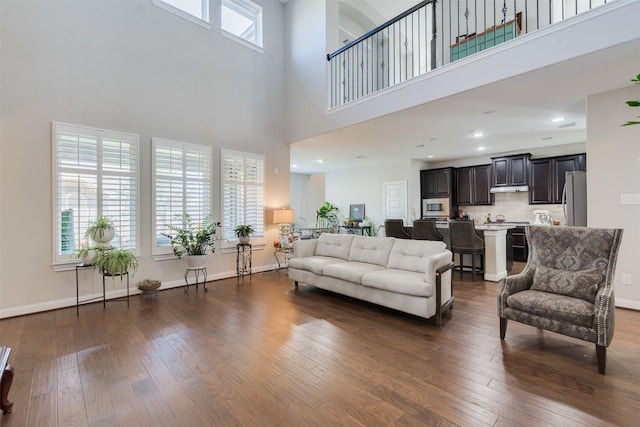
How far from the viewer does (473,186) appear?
7867mm

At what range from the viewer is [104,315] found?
141 inches

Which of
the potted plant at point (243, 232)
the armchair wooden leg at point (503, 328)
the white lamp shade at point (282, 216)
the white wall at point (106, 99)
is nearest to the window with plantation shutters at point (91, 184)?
the white wall at point (106, 99)

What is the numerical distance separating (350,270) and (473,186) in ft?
18.9

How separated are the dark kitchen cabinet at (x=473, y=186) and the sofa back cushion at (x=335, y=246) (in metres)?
4.96

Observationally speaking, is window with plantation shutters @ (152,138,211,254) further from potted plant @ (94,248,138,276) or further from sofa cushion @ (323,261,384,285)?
sofa cushion @ (323,261,384,285)

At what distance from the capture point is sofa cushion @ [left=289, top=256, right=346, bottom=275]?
4227 mm

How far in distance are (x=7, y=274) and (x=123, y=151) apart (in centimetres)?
207

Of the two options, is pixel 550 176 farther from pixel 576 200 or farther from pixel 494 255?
pixel 494 255

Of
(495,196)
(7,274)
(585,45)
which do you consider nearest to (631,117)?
(585,45)

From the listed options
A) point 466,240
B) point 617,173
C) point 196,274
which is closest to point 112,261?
point 196,274

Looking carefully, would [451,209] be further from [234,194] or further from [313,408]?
[313,408]

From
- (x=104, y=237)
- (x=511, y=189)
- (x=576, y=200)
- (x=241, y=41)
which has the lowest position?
(x=104, y=237)

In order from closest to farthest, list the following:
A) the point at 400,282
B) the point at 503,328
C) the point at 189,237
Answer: the point at 503,328 < the point at 400,282 < the point at 189,237

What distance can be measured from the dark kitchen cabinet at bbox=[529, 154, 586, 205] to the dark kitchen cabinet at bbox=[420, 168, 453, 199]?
1.87 metres
